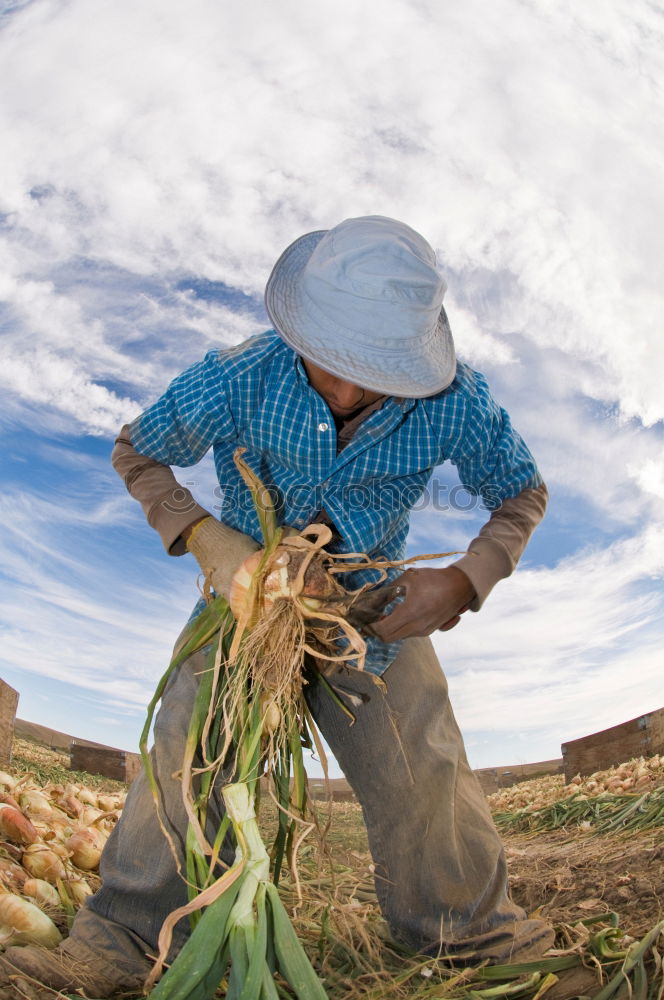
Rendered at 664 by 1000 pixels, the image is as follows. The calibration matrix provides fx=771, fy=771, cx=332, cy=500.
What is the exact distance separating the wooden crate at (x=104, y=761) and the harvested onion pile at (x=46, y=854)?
45.9 inches

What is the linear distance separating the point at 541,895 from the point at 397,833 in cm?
96

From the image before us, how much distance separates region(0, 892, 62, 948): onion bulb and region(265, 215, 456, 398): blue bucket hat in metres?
1.55

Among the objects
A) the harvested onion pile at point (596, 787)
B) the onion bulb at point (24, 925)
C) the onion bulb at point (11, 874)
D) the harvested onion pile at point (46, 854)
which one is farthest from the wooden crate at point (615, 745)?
the onion bulb at point (24, 925)

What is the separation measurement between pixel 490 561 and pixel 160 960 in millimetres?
1167

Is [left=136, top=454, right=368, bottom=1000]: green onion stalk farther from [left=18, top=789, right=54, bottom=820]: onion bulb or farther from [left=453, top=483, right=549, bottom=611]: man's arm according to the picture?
[left=18, top=789, right=54, bottom=820]: onion bulb

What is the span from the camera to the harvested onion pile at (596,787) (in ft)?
14.0

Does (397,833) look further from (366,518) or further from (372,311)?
(372,311)

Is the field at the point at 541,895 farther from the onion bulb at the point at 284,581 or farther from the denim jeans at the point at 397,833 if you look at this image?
the onion bulb at the point at 284,581

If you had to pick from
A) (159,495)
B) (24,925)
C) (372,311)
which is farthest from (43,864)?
(372,311)

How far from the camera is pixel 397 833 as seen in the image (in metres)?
1.95

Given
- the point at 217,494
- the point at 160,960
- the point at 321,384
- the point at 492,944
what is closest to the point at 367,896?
the point at 492,944

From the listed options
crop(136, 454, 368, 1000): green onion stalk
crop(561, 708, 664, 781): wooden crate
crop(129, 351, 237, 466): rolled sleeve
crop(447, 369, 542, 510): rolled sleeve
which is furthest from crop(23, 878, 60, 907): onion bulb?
crop(561, 708, 664, 781): wooden crate

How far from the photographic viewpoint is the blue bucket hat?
1.76 m

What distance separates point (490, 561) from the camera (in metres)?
2.02
